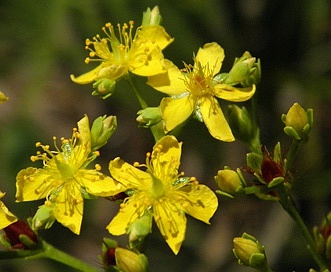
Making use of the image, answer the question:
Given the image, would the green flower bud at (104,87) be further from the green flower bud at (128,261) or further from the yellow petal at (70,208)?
the green flower bud at (128,261)

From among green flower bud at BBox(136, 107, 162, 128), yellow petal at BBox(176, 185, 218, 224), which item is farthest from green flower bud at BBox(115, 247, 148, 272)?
green flower bud at BBox(136, 107, 162, 128)

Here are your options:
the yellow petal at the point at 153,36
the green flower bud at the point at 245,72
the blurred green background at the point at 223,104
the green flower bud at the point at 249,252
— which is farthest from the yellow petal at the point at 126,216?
the blurred green background at the point at 223,104

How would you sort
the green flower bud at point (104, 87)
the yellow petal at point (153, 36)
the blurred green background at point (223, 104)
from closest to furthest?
1. the green flower bud at point (104, 87)
2. the yellow petal at point (153, 36)
3. the blurred green background at point (223, 104)

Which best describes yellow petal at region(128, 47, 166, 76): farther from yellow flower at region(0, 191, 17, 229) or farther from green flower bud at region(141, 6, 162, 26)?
yellow flower at region(0, 191, 17, 229)

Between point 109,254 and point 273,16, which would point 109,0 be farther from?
point 109,254

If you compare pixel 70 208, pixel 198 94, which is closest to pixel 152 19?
pixel 198 94

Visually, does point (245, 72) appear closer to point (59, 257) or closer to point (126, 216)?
point (126, 216)

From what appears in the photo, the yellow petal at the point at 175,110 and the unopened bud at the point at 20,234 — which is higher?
the yellow petal at the point at 175,110
